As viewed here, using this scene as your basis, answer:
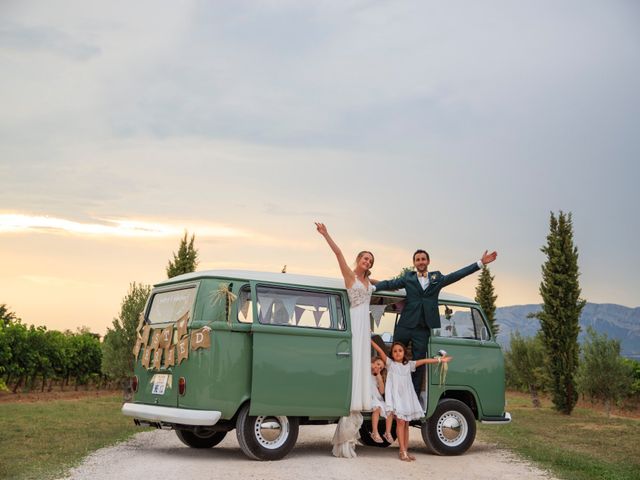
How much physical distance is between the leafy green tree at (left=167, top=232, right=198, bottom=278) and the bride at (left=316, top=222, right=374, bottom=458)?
683 inches

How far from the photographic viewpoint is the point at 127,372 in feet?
83.2

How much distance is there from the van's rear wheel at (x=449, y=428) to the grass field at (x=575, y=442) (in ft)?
3.60

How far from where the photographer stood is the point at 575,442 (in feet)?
52.3

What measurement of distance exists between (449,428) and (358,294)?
2.70m

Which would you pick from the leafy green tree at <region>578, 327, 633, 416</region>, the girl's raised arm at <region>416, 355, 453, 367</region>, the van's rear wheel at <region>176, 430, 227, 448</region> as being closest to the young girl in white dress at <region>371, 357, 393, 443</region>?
the girl's raised arm at <region>416, 355, 453, 367</region>

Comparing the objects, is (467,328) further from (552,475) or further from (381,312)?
(552,475)

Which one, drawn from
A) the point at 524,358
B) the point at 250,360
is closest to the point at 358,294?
the point at 250,360

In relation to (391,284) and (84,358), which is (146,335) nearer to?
(391,284)

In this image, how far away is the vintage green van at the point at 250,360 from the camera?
34.5ft

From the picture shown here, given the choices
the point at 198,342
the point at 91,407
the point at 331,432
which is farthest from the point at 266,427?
the point at 91,407

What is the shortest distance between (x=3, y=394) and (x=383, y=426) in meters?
19.1

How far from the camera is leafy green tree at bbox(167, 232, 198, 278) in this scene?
28406 mm

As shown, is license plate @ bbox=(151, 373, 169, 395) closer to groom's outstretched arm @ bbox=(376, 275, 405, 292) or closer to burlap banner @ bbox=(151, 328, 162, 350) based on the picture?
burlap banner @ bbox=(151, 328, 162, 350)

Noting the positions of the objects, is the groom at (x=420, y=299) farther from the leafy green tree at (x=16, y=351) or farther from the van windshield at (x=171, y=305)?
the leafy green tree at (x=16, y=351)
